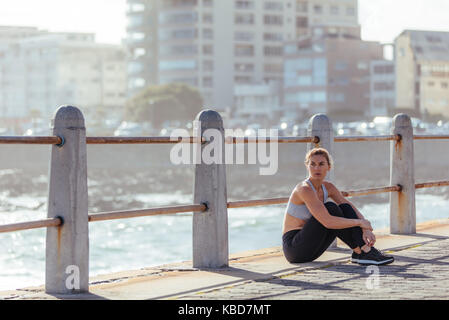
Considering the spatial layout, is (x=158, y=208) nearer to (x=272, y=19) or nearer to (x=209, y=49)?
(x=209, y=49)

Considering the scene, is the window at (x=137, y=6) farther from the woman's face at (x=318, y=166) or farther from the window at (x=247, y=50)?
the woman's face at (x=318, y=166)

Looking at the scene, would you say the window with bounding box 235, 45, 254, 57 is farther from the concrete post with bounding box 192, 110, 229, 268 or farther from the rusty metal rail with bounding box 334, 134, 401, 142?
the concrete post with bounding box 192, 110, 229, 268

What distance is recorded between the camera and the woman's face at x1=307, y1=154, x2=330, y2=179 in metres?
7.22

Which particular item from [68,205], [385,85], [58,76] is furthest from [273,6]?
[68,205]

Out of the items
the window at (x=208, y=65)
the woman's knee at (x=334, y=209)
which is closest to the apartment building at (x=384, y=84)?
the window at (x=208, y=65)

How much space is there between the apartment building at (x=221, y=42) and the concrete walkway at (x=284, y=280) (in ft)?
402

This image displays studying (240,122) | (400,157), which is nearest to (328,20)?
(240,122)

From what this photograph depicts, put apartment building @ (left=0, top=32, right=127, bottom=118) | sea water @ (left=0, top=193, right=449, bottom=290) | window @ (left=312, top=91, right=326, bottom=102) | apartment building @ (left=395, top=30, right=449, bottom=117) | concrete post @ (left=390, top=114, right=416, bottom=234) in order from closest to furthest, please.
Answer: concrete post @ (left=390, top=114, right=416, bottom=234) → sea water @ (left=0, top=193, right=449, bottom=290) → apartment building @ (left=395, top=30, right=449, bottom=117) → window @ (left=312, top=91, right=326, bottom=102) → apartment building @ (left=0, top=32, right=127, bottom=118)

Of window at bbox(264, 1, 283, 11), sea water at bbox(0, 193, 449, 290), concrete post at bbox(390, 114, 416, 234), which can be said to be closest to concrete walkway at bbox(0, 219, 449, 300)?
concrete post at bbox(390, 114, 416, 234)

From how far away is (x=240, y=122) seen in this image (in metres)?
119

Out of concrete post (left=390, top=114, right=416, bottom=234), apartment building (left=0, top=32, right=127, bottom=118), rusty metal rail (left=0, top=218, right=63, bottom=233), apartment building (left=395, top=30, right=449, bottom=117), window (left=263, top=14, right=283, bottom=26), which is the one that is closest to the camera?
rusty metal rail (left=0, top=218, right=63, bottom=233)

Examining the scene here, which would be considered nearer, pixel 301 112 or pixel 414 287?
pixel 414 287

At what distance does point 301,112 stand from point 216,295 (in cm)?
11480
